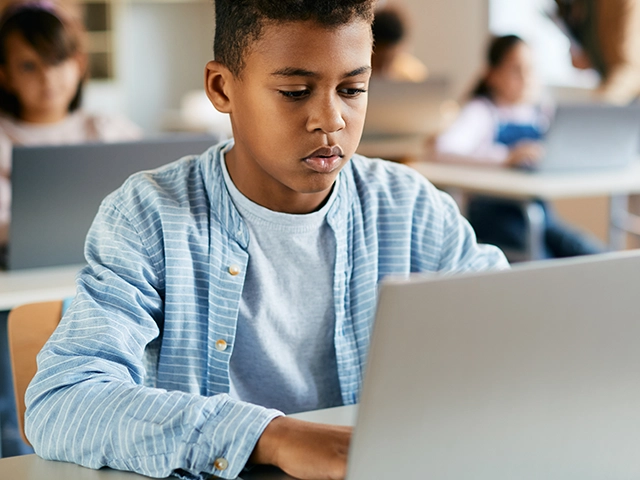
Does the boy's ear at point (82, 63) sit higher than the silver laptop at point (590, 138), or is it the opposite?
the boy's ear at point (82, 63)

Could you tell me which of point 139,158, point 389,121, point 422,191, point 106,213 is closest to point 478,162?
point 389,121

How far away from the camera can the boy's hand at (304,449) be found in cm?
74

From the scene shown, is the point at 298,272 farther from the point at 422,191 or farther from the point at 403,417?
the point at 403,417

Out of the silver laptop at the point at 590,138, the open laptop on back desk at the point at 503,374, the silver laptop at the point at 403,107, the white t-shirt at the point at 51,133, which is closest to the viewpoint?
the open laptop on back desk at the point at 503,374

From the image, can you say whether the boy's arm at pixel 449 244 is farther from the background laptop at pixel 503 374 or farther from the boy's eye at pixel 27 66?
the boy's eye at pixel 27 66

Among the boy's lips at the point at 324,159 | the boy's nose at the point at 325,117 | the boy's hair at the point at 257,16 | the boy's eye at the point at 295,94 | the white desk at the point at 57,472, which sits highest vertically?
the boy's hair at the point at 257,16

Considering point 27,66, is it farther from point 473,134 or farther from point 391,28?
point 391,28

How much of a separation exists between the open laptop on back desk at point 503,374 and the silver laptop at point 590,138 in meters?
2.29

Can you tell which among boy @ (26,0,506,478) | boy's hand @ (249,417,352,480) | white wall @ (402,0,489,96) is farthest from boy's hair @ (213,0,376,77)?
white wall @ (402,0,489,96)

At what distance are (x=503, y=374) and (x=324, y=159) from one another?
0.40 meters

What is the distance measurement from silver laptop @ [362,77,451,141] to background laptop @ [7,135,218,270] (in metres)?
1.49

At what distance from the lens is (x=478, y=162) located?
3.28 metres

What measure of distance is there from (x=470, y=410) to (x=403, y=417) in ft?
0.17

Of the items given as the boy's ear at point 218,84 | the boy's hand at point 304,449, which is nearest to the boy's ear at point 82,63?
the boy's ear at point 218,84
